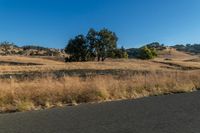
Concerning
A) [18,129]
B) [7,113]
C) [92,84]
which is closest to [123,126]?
[18,129]

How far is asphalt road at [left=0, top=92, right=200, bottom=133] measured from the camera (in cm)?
825

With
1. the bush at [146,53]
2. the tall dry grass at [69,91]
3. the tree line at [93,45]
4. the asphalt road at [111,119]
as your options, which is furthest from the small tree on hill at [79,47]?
the asphalt road at [111,119]

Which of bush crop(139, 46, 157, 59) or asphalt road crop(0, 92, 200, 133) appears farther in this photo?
bush crop(139, 46, 157, 59)

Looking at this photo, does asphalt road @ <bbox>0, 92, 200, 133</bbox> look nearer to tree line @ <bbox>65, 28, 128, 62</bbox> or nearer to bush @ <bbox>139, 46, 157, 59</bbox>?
tree line @ <bbox>65, 28, 128, 62</bbox>

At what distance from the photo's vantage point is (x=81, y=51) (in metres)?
89.2

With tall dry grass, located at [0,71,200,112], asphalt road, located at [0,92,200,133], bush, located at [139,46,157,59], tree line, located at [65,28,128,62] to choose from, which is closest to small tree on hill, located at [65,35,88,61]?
tree line, located at [65,28,128,62]

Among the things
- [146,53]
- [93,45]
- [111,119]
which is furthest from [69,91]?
[146,53]

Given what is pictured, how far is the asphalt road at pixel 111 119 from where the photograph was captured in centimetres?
825

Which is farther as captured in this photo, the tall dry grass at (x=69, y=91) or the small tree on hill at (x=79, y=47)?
the small tree on hill at (x=79, y=47)

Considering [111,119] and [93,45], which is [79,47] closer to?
[93,45]

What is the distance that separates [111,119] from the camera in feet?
31.3

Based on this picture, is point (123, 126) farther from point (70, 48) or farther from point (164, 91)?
point (70, 48)

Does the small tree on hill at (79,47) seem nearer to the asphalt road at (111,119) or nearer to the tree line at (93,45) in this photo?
the tree line at (93,45)

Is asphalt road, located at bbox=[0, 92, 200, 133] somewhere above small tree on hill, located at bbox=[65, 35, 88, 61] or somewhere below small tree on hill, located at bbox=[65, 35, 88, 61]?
below
